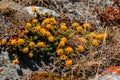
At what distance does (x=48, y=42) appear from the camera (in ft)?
17.0

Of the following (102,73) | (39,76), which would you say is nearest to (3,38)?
(39,76)

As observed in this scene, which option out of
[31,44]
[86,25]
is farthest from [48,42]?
[86,25]

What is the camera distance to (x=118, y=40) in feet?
17.9

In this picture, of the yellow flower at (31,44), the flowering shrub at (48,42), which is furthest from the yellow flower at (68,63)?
the yellow flower at (31,44)

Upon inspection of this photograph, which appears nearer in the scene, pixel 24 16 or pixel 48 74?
pixel 48 74

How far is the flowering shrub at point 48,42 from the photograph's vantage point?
5.03m

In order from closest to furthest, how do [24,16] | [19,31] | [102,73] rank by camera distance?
[102,73], [19,31], [24,16]

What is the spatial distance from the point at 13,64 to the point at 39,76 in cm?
45

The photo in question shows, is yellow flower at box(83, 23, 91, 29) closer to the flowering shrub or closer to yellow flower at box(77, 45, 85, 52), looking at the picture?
the flowering shrub

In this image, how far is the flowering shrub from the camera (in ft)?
16.5

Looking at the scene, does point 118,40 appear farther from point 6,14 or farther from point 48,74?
point 6,14

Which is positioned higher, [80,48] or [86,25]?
[86,25]

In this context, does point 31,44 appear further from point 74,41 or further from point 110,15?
point 110,15

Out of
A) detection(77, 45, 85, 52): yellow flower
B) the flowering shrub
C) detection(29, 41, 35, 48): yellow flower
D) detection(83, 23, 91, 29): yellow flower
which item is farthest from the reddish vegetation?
detection(29, 41, 35, 48): yellow flower
